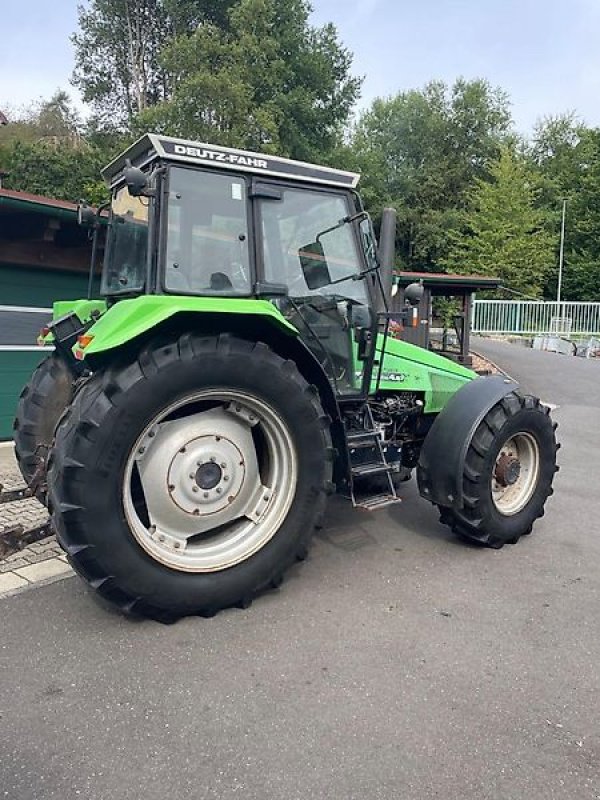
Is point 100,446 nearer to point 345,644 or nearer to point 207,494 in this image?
point 207,494

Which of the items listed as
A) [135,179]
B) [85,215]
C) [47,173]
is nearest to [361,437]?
[135,179]

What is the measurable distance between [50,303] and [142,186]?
544 centimetres

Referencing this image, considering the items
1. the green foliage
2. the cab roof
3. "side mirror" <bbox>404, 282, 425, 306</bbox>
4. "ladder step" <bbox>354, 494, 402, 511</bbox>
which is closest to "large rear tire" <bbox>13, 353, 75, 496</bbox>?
the cab roof

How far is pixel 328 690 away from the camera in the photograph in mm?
2701

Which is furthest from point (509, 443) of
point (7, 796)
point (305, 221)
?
point (7, 796)

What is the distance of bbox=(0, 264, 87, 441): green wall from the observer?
7613 mm

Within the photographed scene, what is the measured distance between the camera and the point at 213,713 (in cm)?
253

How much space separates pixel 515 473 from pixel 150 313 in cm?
288

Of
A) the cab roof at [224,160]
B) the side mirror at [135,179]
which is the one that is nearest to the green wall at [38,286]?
the cab roof at [224,160]

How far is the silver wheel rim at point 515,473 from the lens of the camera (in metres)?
4.46

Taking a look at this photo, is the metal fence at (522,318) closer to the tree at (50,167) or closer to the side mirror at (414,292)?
the tree at (50,167)

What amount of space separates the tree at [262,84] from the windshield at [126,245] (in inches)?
800

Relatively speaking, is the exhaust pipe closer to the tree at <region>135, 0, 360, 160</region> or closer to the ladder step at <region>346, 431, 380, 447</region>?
the ladder step at <region>346, 431, 380, 447</region>

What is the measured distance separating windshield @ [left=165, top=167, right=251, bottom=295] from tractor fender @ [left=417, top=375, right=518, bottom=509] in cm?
165
